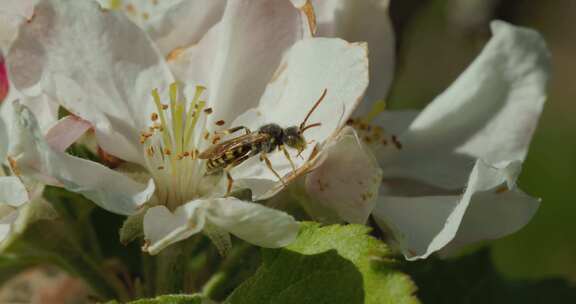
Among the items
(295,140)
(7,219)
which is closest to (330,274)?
(295,140)

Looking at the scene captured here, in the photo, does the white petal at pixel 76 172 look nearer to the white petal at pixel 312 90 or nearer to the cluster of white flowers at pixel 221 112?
the cluster of white flowers at pixel 221 112

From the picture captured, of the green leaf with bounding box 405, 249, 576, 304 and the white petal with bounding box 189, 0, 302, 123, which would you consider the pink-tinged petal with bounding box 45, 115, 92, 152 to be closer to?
the white petal with bounding box 189, 0, 302, 123

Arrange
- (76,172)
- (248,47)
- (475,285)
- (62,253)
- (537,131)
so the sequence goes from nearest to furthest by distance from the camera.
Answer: (76,172), (248,47), (62,253), (475,285), (537,131)

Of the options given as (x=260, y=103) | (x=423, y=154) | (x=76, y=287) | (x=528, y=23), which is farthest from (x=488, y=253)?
(x=528, y=23)

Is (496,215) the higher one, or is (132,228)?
(132,228)

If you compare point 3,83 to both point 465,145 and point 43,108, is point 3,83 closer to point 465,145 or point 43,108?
point 43,108

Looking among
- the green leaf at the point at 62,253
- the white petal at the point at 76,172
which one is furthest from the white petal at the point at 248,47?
the green leaf at the point at 62,253

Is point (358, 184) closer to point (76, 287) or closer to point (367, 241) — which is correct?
point (367, 241)
